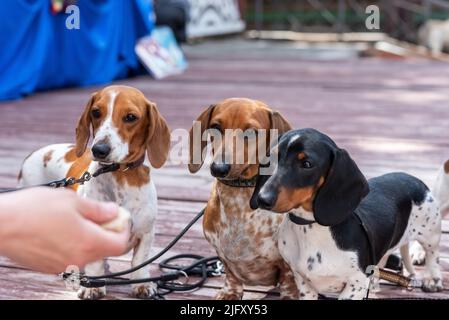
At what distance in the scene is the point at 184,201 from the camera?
10.6 ft

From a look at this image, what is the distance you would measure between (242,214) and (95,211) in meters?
0.99

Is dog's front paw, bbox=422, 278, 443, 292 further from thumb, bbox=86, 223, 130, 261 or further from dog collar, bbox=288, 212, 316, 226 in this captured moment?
thumb, bbox=86, 223, 130, 261

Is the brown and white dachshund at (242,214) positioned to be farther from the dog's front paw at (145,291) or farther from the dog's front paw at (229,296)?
the dog's front paw at (145,291)

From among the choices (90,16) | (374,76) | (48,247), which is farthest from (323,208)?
(374,76)

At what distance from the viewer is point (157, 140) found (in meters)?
2.13

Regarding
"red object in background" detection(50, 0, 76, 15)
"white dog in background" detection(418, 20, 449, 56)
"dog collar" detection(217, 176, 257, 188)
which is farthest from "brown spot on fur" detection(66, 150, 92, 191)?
"white dog in background" detection(418, 20, 449, 56)

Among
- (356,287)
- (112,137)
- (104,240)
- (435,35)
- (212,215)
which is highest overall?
(104,240)

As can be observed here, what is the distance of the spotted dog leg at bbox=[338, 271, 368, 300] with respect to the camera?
6.01 feet

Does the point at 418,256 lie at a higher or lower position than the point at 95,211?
lower

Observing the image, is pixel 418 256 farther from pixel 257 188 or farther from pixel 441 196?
pixel 257 188

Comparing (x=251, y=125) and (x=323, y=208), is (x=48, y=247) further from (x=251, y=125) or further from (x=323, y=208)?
(x=251, y=125)

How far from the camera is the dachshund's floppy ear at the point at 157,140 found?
2117 millimetres

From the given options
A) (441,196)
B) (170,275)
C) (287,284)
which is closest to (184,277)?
(170,275)

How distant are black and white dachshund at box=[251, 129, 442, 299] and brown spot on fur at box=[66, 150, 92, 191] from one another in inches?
27.3
